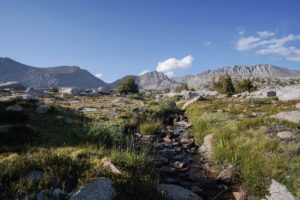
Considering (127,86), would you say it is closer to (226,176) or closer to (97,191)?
(226,176)

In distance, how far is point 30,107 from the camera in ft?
35.3

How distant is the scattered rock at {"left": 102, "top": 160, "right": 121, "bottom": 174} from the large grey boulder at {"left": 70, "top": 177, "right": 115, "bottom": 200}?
0.59 m

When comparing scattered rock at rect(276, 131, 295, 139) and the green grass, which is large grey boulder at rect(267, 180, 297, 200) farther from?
scattered rock at rect(276, 131, 295, 139)

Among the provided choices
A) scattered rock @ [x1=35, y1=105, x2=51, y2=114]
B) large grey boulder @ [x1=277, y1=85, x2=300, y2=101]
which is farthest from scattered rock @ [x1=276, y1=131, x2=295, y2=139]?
large grey boulder @ [x1=277, y1=85, x2=300, y2=101]

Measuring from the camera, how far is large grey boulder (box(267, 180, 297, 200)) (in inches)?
142

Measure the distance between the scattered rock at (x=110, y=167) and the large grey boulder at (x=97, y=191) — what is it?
1.95 ft

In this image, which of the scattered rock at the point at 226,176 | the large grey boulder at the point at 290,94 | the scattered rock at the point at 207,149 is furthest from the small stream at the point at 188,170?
the large grey boulder at the point at 290,94

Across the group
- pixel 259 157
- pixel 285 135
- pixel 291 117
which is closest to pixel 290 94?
pixel 291 117

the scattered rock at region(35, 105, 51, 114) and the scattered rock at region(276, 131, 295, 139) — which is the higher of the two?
the scattered rock at region(35, 105, 51, 114)

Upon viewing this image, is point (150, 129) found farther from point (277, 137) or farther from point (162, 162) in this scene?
point (277, 137)

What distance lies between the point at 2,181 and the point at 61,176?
42.2 inches

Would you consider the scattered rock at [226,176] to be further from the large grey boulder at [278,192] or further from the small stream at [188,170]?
the large grey boulder at [278,192]

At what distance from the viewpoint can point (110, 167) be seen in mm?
4102

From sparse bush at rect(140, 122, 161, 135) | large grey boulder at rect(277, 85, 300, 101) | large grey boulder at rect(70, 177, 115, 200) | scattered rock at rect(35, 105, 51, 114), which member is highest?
large grey boulder at rect(277, 85, 300, 101)
